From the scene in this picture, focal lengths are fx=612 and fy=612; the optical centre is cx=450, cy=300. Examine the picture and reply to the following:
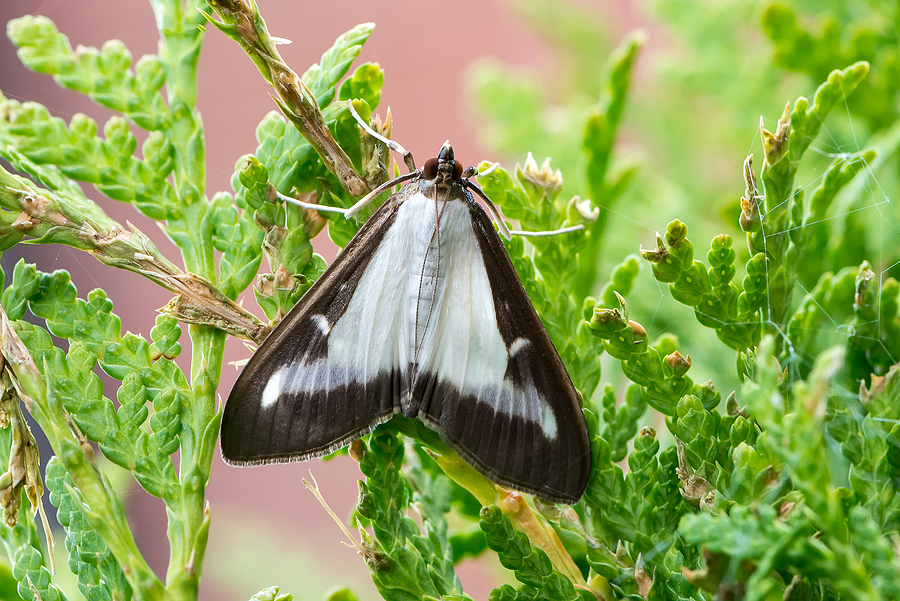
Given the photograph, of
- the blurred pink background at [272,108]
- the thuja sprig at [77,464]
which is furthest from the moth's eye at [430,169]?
the blurred pink background at [272,108]

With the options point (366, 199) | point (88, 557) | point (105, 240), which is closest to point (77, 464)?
point (88, 557)

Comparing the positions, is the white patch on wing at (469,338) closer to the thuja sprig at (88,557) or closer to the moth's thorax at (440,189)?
the moth's thorax at (440,189)

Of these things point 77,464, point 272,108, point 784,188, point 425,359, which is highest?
point 272,108

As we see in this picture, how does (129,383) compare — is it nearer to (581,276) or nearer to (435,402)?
(435,402)

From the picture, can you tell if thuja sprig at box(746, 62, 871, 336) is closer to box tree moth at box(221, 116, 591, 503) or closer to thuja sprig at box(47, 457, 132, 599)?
box tree moth at box(221, 116, 591, 503)

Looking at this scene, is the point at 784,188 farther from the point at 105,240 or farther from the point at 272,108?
the point at 272,108

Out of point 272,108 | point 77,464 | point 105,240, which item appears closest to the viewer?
point 77,464

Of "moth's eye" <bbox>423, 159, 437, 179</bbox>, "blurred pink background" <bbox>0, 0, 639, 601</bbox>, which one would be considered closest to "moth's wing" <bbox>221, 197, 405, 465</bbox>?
"moth's eye" <bbox>423, 159, 437, 179</bbox>
